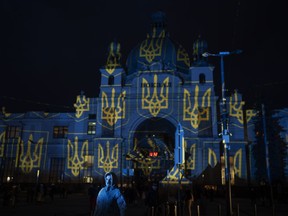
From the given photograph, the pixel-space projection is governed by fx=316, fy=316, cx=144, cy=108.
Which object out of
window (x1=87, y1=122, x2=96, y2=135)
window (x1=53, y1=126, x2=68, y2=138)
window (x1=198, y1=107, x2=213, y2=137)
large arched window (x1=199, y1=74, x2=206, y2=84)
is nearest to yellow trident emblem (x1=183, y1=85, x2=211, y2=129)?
window (x1=198, y1=107, x2=213, y2=137)

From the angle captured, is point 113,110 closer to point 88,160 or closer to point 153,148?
point 153,148

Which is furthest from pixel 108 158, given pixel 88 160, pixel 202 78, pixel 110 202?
pixel 110 202

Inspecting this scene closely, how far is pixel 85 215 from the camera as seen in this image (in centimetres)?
1853

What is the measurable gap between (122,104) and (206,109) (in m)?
13.0

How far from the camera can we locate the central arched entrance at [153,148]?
4872 cm

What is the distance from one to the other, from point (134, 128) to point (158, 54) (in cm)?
1443

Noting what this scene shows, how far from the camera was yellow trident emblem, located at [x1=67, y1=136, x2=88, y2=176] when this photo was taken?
161ft

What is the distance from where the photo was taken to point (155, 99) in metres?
49.3

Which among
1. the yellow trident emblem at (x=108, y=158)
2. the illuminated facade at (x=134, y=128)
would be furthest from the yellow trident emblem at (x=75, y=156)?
the yellow trident emblem at (x=108, y=158)

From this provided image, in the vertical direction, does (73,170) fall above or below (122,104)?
below

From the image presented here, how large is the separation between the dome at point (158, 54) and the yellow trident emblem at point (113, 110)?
662 cm

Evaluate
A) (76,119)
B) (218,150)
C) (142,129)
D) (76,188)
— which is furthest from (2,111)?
(218,150)

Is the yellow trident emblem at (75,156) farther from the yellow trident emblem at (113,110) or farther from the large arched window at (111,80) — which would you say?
the large arched window at (111,80)

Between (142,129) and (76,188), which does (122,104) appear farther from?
(76,188)
